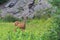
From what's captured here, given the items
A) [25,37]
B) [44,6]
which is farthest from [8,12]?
[25,37]

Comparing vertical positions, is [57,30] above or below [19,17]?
above

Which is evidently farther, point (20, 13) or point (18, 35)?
point (20, 13)

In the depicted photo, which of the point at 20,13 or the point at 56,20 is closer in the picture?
the point at 56,20

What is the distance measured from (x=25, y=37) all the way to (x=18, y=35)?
0.18 m

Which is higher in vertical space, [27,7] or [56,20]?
[56,20]

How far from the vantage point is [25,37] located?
21.2 ft

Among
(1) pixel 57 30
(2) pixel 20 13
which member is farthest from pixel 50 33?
(2) pixel 20 13

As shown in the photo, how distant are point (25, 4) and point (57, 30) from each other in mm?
13799

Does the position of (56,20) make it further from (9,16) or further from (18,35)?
(9,16)

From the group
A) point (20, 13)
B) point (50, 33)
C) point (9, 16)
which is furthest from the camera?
point (20, 13)

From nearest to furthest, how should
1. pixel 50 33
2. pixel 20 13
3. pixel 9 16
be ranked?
pixel 50 33, pixel 9 16, pixel 20 13

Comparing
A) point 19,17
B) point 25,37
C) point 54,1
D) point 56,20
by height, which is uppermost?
point 54,1

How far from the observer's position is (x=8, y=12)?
1955 cm

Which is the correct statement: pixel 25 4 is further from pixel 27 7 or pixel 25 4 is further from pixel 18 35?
pixel 18 35
